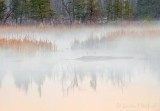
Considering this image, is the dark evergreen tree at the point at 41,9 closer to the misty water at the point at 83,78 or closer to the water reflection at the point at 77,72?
the misty water at the point at 83,78

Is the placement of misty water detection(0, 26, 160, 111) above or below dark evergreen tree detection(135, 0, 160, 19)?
above

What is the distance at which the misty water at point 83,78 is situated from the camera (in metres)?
5.27

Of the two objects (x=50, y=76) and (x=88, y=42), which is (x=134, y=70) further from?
(x=88, y=42)

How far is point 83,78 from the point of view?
657cm

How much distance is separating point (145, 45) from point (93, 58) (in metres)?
2.19

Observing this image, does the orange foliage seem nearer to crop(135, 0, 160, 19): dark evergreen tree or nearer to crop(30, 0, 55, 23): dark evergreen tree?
crop(30, 0, 55, 23): dark evergreen tree

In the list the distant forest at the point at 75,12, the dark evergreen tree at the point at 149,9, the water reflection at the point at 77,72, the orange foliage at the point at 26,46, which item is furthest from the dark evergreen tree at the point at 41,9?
the water reflection at the point at 77,72

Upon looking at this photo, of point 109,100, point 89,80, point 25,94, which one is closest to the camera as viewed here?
point 109,100

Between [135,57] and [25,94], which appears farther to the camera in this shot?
[135,57]

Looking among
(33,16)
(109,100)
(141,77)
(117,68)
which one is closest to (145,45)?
(117,68)

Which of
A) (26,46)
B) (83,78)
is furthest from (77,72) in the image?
(26,46)

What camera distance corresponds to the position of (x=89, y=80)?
6418 mm

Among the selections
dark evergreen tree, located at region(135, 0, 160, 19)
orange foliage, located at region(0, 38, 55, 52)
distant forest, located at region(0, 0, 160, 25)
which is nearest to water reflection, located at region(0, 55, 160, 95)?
orange foliage, located at region(0, 38, 55, 52)

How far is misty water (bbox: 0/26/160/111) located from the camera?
207 inches
